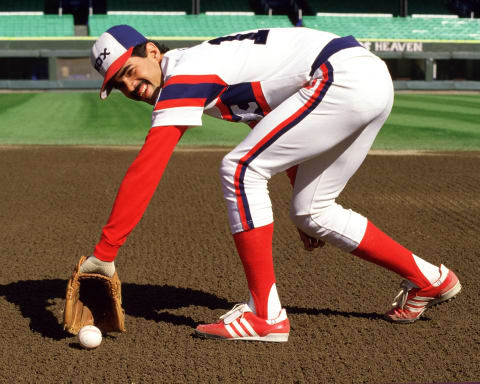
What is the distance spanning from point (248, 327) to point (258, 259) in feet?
1.07

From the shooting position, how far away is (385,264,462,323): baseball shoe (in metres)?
3.39

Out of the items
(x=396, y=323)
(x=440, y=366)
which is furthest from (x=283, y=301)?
(x=440, y=366)

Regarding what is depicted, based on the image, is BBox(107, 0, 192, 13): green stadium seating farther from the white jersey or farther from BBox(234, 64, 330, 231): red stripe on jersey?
BBox(234, 64, 330, 231): red stripe on jersey

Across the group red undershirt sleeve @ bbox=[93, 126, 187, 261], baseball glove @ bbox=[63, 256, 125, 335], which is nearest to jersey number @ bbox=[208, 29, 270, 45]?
red undershirt sleeve @ bbox=[93, 126, 187, 261]

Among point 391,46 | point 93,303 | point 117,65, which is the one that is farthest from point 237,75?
point 391,46

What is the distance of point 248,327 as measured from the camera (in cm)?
316

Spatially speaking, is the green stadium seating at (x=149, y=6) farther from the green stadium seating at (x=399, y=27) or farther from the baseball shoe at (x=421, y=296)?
the baseball shoe at (x=421, y=296)

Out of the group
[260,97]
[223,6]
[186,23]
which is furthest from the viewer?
[223,6]

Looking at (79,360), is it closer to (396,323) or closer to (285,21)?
(396,323)

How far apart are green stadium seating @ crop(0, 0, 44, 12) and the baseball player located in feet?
116

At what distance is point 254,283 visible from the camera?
311cm

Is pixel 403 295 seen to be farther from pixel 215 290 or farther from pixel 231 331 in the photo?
pixel 215 290

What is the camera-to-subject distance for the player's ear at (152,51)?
302 cm

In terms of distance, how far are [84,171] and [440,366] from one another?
20.6 feet
